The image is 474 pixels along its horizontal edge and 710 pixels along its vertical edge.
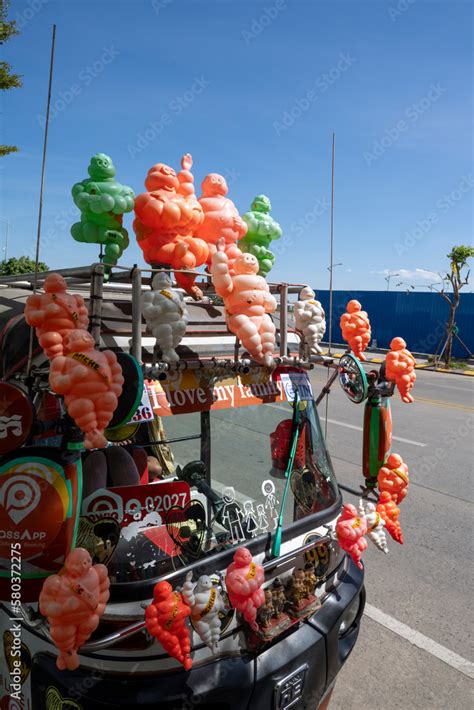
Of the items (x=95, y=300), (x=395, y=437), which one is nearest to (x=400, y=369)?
(x=95, y=300)

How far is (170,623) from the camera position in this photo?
7.27 ft

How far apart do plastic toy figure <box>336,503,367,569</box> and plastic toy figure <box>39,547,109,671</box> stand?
4.73ft

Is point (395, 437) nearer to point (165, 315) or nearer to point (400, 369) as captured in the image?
point (400, 369)

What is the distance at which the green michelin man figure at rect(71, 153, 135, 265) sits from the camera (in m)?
3.61

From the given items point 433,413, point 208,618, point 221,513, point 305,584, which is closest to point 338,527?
point 305,584

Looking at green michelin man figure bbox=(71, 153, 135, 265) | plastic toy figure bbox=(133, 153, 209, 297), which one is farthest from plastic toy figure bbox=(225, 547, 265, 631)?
green michelin man figure bbox=(71, 153, 135, 265)

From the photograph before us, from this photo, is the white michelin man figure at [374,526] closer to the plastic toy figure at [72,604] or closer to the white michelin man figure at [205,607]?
the white michelin man figure at [205,607]

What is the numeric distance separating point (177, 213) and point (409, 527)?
476 centimetres

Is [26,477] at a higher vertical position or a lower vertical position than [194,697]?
higher

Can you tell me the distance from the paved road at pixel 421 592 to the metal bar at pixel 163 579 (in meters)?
1.41

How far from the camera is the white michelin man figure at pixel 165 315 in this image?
2.52 m

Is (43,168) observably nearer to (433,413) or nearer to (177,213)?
(177,213)

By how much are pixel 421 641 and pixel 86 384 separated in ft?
12.1

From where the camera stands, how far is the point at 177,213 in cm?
325
